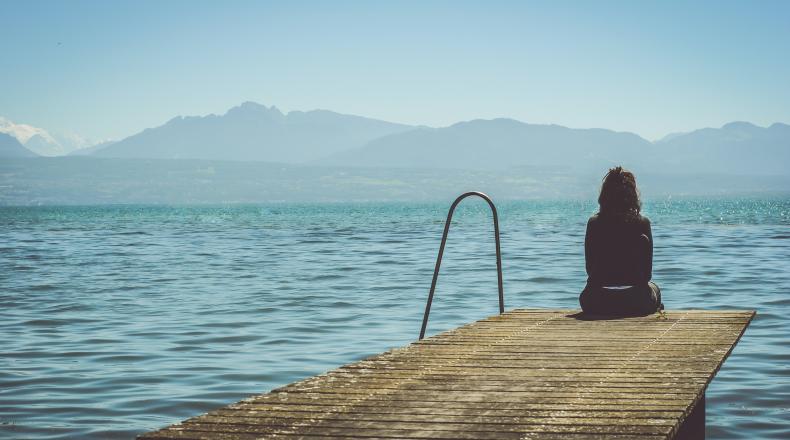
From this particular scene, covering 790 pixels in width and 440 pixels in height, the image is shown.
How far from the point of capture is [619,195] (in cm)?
998

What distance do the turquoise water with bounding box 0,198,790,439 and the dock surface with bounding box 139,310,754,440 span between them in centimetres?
160

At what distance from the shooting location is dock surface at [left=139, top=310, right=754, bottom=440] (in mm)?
5496

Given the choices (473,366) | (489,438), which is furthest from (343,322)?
(489,438)

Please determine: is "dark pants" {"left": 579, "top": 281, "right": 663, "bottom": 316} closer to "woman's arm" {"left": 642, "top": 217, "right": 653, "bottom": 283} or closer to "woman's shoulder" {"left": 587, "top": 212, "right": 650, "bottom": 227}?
"woman's arm" {"left": 642, "top": 217, "right": 653, "bottom": 283}

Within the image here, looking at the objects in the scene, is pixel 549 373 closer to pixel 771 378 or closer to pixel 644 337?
pixel 644 337

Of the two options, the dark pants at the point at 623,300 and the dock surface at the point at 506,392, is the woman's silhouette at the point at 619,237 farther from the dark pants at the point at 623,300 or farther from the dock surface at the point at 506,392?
the dock surface at the point at 506,392

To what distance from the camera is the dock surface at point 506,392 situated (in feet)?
18.0

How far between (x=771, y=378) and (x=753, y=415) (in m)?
1.79

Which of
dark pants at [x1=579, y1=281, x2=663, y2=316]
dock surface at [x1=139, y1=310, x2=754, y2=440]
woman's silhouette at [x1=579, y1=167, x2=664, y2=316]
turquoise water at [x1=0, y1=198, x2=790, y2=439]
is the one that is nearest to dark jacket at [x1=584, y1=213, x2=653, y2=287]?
woman's silhouette at [x1=579, y1=167, x2=664, y2=316]

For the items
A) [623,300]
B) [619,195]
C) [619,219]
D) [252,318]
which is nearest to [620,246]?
[619,219]

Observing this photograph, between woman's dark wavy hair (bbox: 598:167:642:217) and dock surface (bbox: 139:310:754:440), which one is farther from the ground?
woman's dark wavy hair (bbox: 598:167:642:217)

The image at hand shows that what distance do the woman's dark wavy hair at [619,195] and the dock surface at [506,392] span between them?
1.20m

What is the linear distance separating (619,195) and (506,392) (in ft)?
13.2

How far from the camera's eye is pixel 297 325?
16.3 metres
